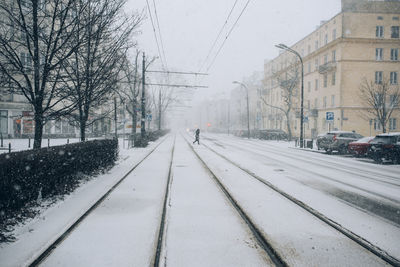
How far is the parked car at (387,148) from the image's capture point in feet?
48.0

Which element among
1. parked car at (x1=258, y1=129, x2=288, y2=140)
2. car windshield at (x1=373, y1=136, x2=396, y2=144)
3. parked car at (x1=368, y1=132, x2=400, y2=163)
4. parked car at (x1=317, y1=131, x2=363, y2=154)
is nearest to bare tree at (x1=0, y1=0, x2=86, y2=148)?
parked car at (x1=368, y1=132, x2=400, y2=163)

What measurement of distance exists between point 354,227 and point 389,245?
74 centimetres

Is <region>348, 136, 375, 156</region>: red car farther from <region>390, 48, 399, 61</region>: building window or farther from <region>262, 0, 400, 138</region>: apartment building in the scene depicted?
<region>390, 48, 399, 61</region>: building window

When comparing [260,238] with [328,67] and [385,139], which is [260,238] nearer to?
[385,139]

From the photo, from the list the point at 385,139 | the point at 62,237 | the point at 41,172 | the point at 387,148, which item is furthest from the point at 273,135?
the point at 62,237

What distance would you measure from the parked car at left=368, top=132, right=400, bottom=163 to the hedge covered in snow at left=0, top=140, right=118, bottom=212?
14554 millimetres

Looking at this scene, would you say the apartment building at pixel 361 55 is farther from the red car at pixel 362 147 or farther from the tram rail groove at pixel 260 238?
the tram rail groove at pixel 260 238

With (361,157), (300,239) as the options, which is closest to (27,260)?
(300,239)

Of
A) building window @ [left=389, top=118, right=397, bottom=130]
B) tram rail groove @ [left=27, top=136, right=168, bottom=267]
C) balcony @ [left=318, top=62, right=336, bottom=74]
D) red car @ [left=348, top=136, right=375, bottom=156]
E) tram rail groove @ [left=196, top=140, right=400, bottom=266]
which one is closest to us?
tram rail groove @ [left=27, top=136, right=168, bottom=267]

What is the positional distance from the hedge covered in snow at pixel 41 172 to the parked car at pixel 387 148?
47.8 ft

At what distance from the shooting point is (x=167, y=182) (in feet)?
28.8

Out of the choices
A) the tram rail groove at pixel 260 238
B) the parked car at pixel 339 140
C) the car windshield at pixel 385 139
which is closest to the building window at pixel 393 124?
the parked car at pixel 339 140

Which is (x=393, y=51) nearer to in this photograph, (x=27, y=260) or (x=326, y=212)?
(x=326, y=212)

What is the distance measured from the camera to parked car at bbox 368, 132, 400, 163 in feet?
48.0
